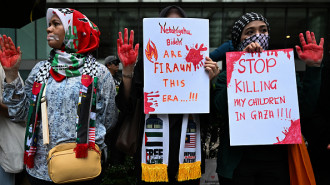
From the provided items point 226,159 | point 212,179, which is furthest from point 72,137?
point 212,179

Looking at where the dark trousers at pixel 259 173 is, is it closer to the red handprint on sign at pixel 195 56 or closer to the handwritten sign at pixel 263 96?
the handwritten sign at pixel 263 96

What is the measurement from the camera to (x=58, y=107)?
1754 millimetres

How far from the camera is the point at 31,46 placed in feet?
40.4

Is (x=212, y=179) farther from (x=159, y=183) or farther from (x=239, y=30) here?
(x=239, y=30)

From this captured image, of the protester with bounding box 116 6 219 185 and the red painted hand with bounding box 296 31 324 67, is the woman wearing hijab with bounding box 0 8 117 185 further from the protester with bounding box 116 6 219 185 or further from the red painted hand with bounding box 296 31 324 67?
the red painted hand with bounding box 296 31 324 67

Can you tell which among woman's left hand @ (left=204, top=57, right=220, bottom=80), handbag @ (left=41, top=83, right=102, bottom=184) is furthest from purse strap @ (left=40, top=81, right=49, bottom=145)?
woman's left hand @ (left=204, top=57, right=220, bottom=80)

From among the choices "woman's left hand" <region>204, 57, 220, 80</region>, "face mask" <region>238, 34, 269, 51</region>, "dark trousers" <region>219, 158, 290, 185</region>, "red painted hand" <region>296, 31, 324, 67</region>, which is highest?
"face mask" <region>238, 34, 269, 51</region>

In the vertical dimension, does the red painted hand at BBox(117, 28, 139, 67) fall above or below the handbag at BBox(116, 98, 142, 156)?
above

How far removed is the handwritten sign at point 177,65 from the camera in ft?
6.11

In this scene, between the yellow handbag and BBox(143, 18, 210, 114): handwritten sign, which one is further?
BBox(143, 18, 210, 114): handwritten sign

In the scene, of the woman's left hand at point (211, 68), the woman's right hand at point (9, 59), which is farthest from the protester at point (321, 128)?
the woman's right hand at point (9, 59)

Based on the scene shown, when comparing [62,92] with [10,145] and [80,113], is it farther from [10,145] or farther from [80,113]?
[10,145]

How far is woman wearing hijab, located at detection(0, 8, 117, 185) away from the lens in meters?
1.75

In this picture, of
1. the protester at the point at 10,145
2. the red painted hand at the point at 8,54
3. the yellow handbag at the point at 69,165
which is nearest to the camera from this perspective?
the yellow handbag at the point at 69,165
